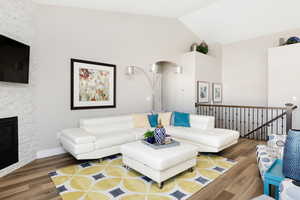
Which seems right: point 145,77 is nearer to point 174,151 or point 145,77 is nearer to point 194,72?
point 194,72

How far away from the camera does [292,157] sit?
1438 millimetres

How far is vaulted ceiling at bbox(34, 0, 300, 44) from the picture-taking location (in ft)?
12.8

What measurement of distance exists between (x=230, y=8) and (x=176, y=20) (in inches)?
62.7

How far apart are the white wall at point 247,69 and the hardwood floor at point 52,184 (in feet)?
11.5

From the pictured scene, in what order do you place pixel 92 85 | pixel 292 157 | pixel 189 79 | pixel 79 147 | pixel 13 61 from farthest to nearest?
pixel 189 79 → pixel 92 85 → pixel 79 147 → pixel 13 61 → pixel 292 157

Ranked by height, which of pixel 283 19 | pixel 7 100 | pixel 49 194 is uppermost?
pixel 283 19

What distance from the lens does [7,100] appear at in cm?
257

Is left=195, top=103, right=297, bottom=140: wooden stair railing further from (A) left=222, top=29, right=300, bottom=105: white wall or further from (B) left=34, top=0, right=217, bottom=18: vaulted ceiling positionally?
(B) left=34, top=0, right=217, bottom=18: vaulted ceiling

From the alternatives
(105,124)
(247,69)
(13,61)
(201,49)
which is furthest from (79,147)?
(247,69)

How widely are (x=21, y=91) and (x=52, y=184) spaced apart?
165cm

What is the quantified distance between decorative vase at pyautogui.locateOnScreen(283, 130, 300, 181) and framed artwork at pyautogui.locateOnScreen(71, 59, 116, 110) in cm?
342

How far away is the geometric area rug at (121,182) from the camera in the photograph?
1.97 metres

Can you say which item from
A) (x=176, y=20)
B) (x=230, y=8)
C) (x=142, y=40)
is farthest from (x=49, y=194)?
(x=230, y=8)

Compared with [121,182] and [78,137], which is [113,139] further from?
[121,182]
